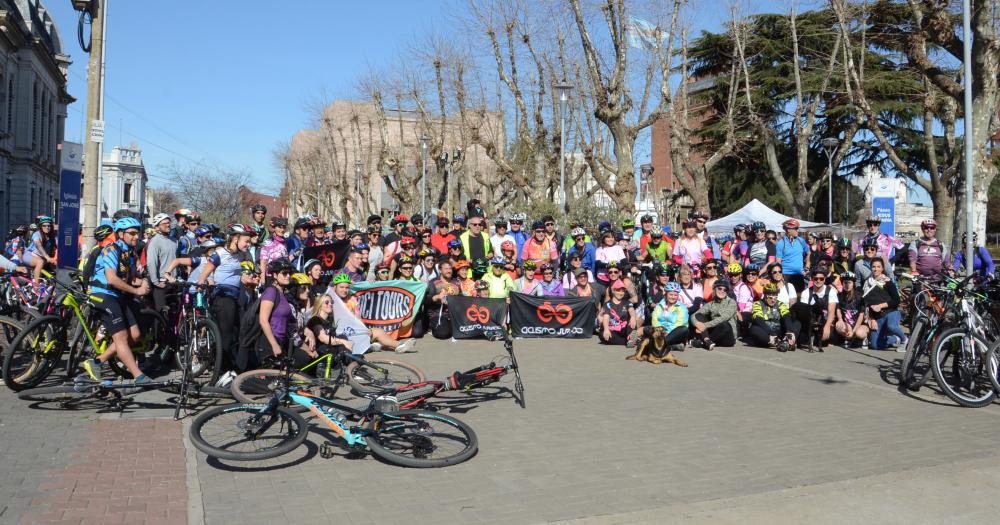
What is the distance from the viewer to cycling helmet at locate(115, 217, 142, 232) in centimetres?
843

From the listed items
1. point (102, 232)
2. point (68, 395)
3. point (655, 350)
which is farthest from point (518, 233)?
point (68, 395)

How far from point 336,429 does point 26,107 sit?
194ft

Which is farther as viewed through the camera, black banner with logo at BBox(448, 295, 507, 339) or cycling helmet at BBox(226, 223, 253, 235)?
black banner with logo at BBox(448, 295, 507, 339)

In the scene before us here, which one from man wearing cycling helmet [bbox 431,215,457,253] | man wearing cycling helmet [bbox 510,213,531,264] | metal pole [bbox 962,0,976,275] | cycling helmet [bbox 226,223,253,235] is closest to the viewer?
cycling helmet [bbox 226,223,253,235]

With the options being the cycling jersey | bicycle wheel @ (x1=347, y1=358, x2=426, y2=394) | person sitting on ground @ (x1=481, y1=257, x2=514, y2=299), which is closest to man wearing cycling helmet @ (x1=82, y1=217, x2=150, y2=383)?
the cycling jersey

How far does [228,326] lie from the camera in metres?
9.19

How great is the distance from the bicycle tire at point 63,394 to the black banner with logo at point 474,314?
22.6ft

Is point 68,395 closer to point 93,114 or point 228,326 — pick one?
point 228,326

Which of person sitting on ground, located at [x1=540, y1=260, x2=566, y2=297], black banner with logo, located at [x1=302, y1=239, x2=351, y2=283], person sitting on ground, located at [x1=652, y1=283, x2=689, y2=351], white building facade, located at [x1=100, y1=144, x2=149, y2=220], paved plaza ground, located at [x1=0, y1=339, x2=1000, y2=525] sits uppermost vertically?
white building facade, located at [x1=100, y1=144, x2=149, y2=220]

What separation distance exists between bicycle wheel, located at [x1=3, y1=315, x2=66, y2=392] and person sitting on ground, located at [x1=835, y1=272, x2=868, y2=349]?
1138cm

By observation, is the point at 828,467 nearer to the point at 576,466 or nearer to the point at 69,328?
the point at 576,466

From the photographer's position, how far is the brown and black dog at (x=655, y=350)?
11.3 m

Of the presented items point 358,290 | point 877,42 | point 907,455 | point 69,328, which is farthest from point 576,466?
point 877,42

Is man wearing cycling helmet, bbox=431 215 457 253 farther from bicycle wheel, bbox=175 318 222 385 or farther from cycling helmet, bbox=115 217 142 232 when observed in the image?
cycling helmet, bbox=115 217 142 232
